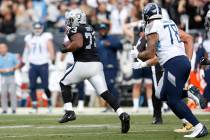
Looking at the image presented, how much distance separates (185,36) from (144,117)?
3.93 meters

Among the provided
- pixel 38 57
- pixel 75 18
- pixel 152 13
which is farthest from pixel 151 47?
pixel 38 57

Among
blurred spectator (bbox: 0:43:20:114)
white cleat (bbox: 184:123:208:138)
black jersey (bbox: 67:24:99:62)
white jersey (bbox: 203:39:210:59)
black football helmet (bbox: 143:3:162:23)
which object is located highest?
black football helmet (bbox: 143:3:162:23)

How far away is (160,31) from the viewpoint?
1037 cm

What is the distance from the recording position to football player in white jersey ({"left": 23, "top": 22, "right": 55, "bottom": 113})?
17.9 metres

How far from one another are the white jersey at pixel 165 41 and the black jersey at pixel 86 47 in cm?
155

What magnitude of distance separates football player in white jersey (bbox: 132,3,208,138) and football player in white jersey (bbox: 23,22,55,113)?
7619 mm

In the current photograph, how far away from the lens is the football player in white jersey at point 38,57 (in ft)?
58.7

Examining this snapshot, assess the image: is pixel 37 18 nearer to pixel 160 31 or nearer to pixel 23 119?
pixel 23 119

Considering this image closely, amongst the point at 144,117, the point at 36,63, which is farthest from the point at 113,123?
the point at 36,63

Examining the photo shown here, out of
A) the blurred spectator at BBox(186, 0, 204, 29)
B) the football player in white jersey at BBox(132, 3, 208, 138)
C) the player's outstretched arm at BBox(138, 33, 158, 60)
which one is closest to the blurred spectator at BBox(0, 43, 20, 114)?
the blurred spectator at BBox(186, 0, 204, 29)

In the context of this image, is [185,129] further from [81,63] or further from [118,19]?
[118,19]

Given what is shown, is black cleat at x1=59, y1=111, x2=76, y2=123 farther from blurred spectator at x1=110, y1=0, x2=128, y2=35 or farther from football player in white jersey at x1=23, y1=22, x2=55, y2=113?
blurred spectator at x1=110, y1=0, x2=128, y2=35

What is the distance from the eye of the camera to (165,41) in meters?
10.4

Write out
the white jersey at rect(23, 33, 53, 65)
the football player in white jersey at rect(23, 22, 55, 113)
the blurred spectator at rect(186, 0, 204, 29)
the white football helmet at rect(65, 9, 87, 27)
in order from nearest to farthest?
the white football helmet at rect(65, 9, 87, 27) → the football player in white jersey at rect(23, 22, 55, 113) → the white jersey at rect(23, 33, 53, 65) → the blurred spectator at rect(186, 0, 204, 29)
